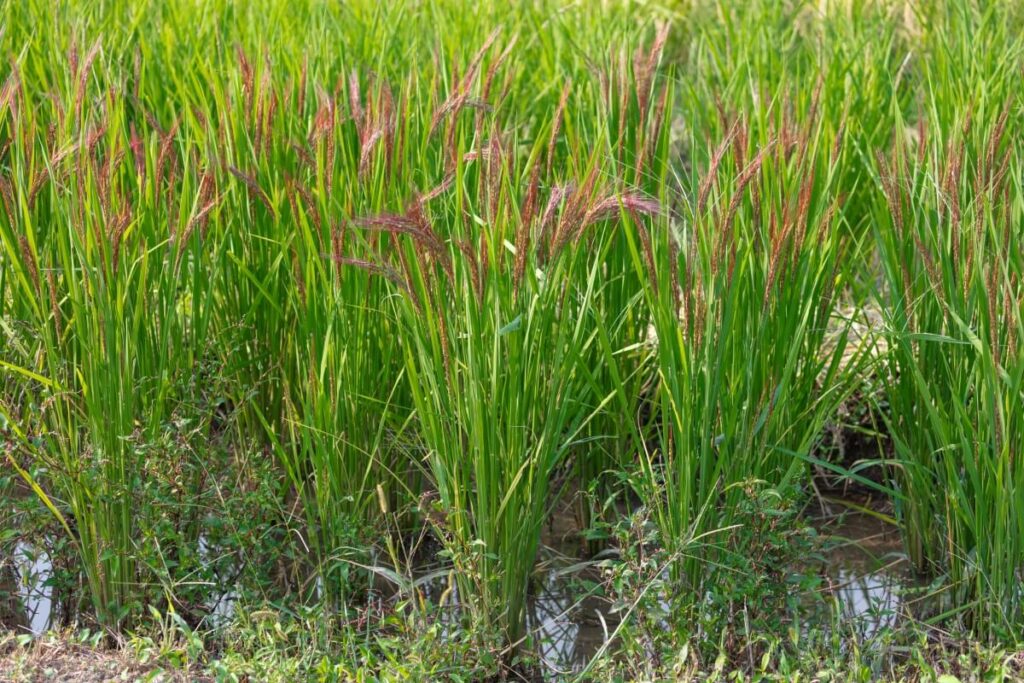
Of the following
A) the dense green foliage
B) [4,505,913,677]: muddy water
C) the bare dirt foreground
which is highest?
the dense green foliage

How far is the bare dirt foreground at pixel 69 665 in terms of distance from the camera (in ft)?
7.07

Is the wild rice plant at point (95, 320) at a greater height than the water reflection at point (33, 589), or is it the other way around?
the wild rice plant at point (95, 320)

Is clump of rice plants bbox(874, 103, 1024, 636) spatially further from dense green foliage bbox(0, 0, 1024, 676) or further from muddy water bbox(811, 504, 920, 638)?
muddy water bbox(811, 504, 920, 638)

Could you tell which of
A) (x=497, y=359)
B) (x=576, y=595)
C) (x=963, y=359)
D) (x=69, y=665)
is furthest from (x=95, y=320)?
(x=963, y=359)

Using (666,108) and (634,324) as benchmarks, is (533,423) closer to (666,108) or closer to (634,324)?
(634,324)

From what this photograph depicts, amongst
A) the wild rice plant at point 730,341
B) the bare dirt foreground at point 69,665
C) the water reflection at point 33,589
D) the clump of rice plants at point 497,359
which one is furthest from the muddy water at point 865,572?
the water reflection at point 33,589

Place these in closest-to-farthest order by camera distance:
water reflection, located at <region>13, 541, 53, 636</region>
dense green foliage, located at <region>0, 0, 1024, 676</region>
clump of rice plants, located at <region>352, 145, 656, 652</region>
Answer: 1. clump of rice plants, located at <region>352, 145, 656, 652</region>
2. dense green foliage, located at <region>0, 0, 1024, 676</region>
3. water reflection, located at <region>13, 541, 53, 636</region>

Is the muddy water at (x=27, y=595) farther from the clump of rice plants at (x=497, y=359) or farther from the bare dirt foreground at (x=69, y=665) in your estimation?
the clump of rice plants at (x=497, y=359)

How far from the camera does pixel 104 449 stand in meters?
2.29

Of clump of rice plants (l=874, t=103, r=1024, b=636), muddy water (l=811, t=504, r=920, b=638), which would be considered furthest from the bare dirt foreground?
clump of rice plants (l=874, t=103, r=1024, b=636)

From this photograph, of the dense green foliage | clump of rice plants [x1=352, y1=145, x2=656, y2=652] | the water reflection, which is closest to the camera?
clump of rice plants [x1=352, y1=145, x2=656, y2=652]

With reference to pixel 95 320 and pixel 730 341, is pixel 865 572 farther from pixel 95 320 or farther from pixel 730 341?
pixel 95 320

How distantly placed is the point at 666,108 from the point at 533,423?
98cm

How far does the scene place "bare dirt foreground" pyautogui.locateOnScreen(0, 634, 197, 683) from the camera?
7.07ft
